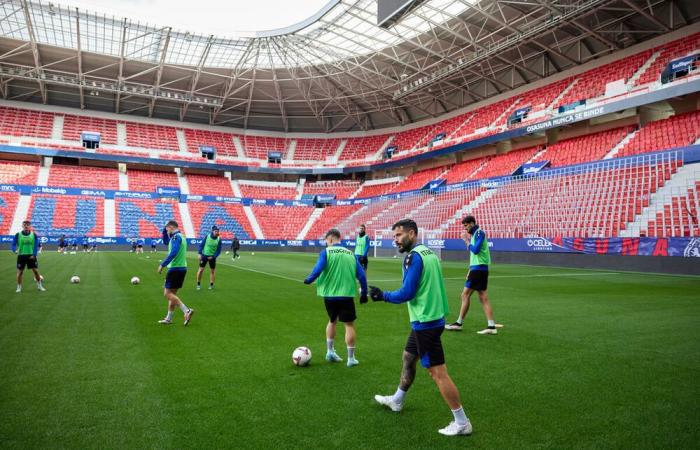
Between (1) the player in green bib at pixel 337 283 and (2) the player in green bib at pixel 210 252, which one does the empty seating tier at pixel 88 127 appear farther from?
(1) the player in green bib at pixel 337 283

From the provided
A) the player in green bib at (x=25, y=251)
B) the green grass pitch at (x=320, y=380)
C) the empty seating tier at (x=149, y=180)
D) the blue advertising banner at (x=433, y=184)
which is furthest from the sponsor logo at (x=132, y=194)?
the green grass pitch at (x=320, y=380)

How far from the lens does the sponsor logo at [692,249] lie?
19766mm

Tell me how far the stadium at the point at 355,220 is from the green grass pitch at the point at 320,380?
0.05 metres

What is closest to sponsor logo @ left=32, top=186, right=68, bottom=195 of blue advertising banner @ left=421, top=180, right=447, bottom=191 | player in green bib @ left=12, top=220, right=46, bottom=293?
blue advertising banner @ left=421, top=180, right=447, bottom=191

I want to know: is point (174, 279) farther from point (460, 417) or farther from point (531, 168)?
point (531, 168)

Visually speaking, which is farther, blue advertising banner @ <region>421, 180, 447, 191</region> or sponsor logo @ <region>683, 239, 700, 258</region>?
blue advertising banner @ <region>421, 180, 447, 191</region>

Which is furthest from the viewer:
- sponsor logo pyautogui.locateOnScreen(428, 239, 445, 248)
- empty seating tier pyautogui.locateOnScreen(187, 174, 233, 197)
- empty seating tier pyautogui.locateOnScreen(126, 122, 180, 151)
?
empty seating tier pyautogui.locateOnScreen(187, 174, 233, 197)

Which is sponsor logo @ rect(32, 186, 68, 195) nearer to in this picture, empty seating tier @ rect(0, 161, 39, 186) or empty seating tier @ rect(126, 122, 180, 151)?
empty seating tier @ rect(0, 161, 39, 186)

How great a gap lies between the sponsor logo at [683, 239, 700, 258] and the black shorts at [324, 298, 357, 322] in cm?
2042

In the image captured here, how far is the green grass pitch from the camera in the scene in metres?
3.99

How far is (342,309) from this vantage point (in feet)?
21.4

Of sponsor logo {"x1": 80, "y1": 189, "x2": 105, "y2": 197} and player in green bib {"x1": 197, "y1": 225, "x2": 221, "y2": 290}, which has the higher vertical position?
sponsor logo {"x1": 80, "y1": 189, "x2": 105, "y2": 197}

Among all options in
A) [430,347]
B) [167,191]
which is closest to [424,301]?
[430,347]

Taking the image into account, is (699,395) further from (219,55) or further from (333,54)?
(219,55)
